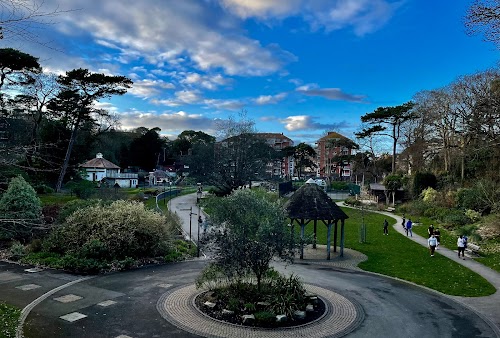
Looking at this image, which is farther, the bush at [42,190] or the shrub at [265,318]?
the bush at [42,190]

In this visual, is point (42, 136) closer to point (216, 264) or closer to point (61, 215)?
point (61, 215)

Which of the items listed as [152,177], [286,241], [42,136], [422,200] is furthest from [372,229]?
[152,177]

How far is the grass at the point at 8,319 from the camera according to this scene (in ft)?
32.3

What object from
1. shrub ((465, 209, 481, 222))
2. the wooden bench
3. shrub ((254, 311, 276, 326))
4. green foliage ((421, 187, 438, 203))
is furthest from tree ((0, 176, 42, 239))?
green foliage ((421, 187, 438, 203))

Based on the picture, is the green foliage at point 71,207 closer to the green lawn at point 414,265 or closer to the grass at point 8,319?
the grass at point 8,319

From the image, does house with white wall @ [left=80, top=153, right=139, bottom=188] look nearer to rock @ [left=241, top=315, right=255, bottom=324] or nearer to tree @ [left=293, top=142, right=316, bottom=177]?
tree @ [left=293, top=142, right=316, bottom=177]

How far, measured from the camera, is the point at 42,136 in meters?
43.6

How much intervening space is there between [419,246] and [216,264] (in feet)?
57.6

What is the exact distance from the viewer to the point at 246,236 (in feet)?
40.6

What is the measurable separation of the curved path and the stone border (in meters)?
0.03

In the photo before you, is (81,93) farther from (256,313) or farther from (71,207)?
(256,313)

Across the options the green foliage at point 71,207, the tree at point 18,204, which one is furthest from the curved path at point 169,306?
the green foliage at point 71,207

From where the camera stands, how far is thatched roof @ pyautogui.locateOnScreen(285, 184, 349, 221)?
2042 cm

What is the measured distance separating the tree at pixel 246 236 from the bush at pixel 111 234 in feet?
23.9
